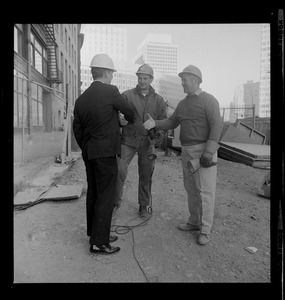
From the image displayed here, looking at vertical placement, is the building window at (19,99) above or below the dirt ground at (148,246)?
above

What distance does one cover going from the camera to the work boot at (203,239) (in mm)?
3375

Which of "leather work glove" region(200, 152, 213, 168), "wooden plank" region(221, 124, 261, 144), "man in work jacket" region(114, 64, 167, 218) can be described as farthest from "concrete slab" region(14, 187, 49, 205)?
"wooden plank" region(221, 124, 261, 144)

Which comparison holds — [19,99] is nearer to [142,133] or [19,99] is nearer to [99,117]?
[142,133]

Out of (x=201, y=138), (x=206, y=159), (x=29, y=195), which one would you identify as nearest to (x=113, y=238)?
(x=206, y=159)

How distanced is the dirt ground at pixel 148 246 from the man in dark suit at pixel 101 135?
0.33 m

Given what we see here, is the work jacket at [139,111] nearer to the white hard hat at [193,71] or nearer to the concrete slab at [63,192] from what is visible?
the white hard hat at [193,71]

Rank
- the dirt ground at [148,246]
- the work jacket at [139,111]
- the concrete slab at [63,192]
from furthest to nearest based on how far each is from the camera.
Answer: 1. the concrete slab at [63,192]
2. the work jacket at [139,111]
3. the dirt ground at [148,246]

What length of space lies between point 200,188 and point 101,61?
6.34ft

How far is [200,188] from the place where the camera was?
3.54 meters

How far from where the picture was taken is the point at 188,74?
3.52 metres

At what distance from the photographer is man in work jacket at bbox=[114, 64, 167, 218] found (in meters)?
4.23

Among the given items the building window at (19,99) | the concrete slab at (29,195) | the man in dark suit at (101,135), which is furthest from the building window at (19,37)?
the man in dark suit at (101,135)
